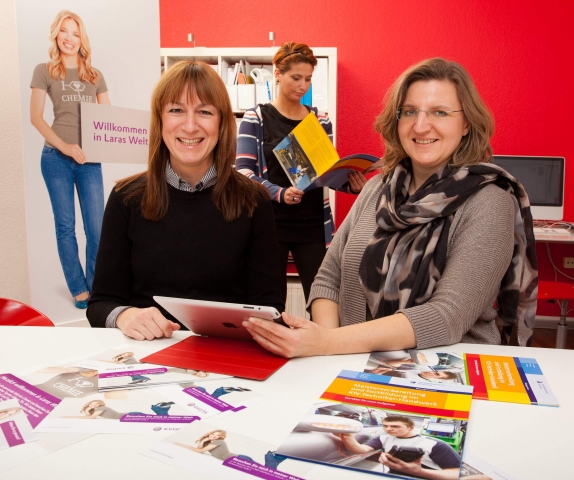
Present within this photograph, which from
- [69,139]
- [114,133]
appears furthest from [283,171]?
[69,139]

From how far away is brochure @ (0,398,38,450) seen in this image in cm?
76

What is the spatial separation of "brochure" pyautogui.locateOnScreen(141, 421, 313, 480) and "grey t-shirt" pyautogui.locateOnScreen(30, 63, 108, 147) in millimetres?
1993

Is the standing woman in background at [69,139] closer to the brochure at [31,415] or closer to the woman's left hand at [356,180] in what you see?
the woman's left hand at [356,180]

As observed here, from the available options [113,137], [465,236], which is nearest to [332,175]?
[465,236]

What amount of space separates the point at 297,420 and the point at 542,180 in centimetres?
345

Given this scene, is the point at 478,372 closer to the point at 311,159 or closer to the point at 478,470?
the point at 478,470

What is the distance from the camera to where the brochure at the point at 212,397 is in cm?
87

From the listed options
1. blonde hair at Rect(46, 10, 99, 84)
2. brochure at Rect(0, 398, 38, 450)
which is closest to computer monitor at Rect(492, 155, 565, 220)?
blonde hair at Rect(46, 10, 99, 84)

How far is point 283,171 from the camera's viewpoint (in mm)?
2574

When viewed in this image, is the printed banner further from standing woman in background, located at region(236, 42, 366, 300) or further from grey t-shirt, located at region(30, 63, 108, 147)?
standing woman in background, located at region(236, 42, 366, 300)

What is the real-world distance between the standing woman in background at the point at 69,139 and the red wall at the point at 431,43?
2085 mm

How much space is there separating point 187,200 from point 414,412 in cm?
101

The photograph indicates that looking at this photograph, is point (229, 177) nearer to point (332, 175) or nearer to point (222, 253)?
point (222, 253)

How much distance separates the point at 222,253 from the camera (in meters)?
1.58
